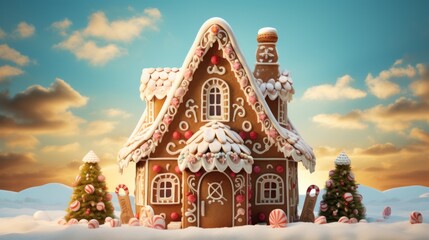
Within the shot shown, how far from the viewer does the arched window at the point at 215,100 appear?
2516cm

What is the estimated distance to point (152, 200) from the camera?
25109 millimetres

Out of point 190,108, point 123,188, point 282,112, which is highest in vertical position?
point 282,112

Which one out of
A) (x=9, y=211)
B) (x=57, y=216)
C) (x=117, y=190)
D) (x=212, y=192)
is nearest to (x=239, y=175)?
(x=212, y=192)

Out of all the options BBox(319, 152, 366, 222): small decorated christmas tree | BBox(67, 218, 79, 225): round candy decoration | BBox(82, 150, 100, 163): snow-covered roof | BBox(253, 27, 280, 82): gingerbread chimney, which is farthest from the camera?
BBox(319, 152, 366, 222): small decorated christmas tree

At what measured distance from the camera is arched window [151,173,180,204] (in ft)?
82.2

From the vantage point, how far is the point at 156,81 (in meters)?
27.1

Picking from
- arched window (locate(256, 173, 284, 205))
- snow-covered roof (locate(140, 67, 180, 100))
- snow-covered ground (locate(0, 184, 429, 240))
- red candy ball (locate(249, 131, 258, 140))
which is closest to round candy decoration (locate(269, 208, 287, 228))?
snow-covered ground (locate(0, 184, 429, 240))

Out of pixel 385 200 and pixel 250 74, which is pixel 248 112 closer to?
pixel 250 74

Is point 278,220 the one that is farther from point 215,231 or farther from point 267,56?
point 267,56

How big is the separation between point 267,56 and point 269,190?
5304mm

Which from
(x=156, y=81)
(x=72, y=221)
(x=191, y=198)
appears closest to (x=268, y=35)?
(x=156, y=81)

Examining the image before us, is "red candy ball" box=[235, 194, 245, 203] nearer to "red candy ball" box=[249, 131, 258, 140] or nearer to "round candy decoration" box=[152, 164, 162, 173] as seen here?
"red candy ball" box=[249, 131, 258, 140]

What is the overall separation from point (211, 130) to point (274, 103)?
12.2ft

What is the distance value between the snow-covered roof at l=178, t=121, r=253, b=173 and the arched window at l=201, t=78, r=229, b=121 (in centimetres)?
88
